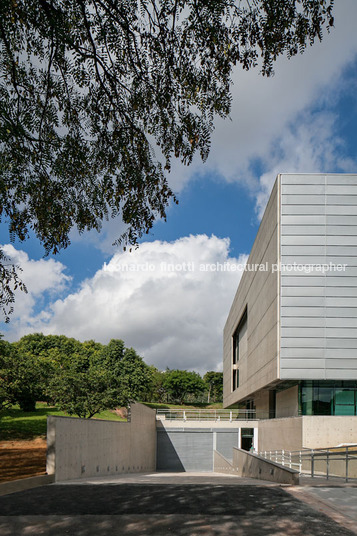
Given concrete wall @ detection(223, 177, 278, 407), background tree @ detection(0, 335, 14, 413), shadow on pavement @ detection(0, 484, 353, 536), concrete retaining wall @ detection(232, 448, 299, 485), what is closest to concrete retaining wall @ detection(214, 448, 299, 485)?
concrete retaining wall @ detection(232, 448, 299, 485)

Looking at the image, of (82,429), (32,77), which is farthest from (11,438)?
(32,77)

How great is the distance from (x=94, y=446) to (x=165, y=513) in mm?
12208

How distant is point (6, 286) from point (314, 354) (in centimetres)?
2649

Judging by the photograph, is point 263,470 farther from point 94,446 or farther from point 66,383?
point 66,383

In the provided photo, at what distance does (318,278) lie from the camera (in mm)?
31766

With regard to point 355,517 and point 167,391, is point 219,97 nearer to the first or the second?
point 355,517

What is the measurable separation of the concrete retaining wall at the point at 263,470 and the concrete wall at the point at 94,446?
5487mm

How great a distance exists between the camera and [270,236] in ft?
117

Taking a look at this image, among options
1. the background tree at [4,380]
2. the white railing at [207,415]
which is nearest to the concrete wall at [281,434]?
the white railing at [207,415]

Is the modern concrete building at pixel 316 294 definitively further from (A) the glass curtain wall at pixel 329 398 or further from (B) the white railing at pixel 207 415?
(B) the white railing at pixel 207 415

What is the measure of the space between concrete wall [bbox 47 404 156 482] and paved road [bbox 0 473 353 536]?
4.04 m

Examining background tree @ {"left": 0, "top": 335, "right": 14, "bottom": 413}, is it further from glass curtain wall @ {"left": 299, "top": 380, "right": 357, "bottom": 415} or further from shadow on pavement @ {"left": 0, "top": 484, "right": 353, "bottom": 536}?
glass curtain wall @ {"left": 299, "top": 380, "right": 357, "bottom": 415}

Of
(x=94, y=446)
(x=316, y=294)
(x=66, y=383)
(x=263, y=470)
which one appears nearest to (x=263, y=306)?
(x=316, y=294)

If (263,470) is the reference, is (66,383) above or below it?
above
